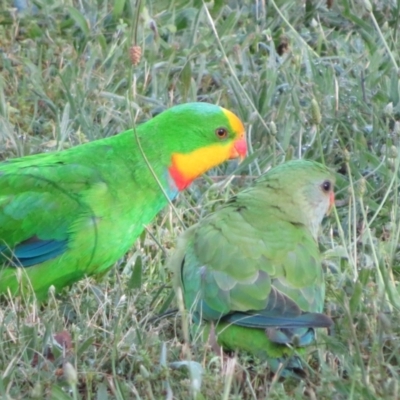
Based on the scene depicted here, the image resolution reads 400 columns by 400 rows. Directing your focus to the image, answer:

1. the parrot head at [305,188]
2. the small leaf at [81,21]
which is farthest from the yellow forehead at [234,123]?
the small leaf at [81,21]

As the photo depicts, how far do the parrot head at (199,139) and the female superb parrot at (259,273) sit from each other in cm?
32

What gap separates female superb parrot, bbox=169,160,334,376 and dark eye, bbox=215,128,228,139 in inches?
15.5

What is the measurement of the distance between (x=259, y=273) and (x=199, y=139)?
91 centimetres

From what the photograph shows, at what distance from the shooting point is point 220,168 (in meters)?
4.88

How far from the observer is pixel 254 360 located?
10.8 feet

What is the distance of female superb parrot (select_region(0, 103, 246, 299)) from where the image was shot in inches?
150

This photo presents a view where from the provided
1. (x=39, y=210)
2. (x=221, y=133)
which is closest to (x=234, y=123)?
(x=221, y=133)

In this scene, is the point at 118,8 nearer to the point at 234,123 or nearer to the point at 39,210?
the point at 234,123

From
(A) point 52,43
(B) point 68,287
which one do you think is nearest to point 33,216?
(B) point 68,287

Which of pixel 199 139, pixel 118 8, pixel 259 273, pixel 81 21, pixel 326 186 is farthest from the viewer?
pixel 118 8

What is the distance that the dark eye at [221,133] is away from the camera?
4.18 meters

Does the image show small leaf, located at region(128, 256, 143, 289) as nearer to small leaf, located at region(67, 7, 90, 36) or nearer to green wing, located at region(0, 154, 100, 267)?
green wing, located at region(0, 154, 100, 267)

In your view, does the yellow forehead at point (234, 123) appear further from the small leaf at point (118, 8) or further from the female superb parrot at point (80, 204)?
the small leaf at point (118, 8)

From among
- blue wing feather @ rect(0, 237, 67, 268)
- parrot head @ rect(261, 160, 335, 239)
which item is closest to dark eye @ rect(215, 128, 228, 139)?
parrot head @ rect(261, 160, 335, 239)
